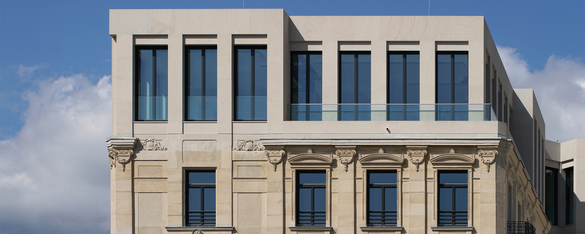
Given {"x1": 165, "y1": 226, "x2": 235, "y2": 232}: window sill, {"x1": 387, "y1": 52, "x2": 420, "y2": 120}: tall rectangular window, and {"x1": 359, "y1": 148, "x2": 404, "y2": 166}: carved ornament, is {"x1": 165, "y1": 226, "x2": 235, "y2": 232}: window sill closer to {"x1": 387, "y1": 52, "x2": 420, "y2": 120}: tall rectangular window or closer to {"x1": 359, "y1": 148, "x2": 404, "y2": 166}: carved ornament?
{"x1": 359, "y1": 148, "x2": 404, "y2": 166}: carved ornament

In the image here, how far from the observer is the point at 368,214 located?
119 feet

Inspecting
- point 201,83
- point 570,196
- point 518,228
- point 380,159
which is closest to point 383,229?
point 380,159

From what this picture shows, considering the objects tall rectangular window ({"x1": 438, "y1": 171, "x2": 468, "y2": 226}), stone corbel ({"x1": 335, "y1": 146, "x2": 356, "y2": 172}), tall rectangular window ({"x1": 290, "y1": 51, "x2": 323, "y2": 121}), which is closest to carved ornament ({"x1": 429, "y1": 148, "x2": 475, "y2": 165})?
tall rectangular window ({"x1": 438, "y1": 171, "x2": 468, "y2": 226})

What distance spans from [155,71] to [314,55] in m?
7.23

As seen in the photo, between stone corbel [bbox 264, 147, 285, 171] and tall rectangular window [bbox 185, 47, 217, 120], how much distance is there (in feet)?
9.98

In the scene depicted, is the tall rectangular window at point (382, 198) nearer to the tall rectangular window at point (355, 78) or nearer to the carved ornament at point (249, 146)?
the tall rectangular window at point (355, 78)

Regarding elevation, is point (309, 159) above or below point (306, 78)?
below

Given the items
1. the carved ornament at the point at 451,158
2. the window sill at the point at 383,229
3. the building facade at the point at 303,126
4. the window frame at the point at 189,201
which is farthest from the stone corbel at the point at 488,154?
the window frame at the point at 189,201

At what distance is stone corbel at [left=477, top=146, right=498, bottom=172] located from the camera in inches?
1404

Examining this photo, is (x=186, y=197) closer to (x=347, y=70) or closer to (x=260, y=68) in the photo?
(x=260, y=68)

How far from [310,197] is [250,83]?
226 inches

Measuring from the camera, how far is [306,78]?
38.3 meters

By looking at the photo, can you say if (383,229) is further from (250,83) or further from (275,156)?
(250,83)

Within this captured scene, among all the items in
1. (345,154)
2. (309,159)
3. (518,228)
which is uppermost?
(345,154)
